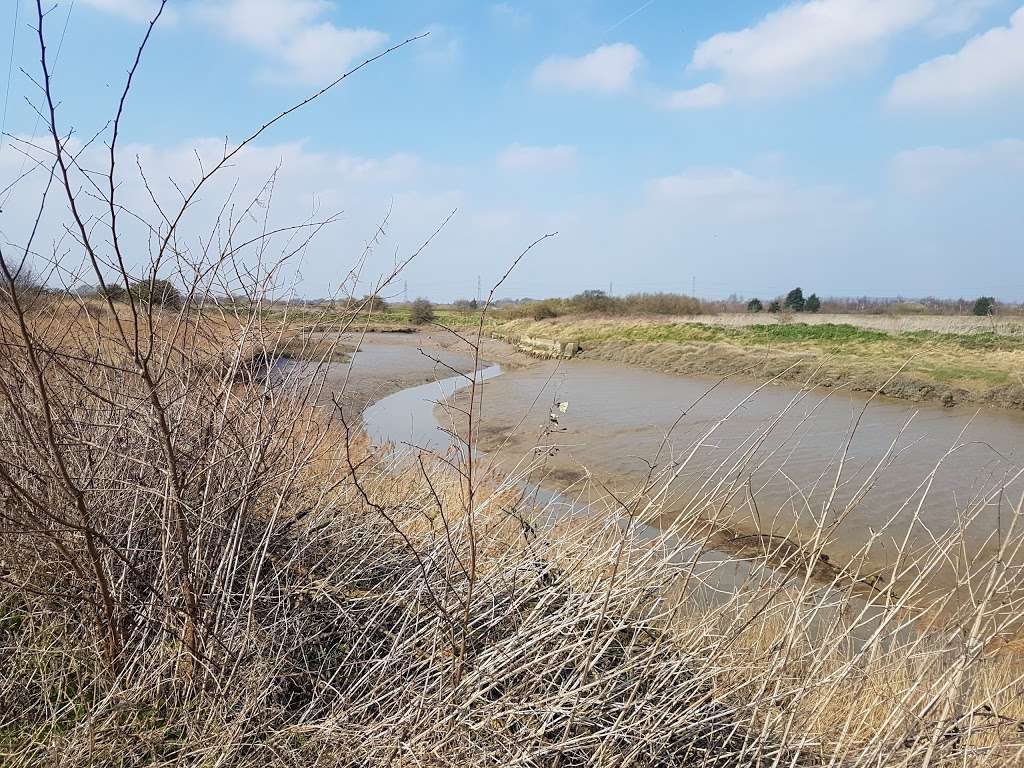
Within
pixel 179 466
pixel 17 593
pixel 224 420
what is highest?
pixel 224 420

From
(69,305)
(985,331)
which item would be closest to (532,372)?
(985,331)

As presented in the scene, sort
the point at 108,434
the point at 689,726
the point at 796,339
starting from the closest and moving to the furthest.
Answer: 1. the point at 689,726
2. the point at 108,434
3. the point at 796,339

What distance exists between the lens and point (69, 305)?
368cm

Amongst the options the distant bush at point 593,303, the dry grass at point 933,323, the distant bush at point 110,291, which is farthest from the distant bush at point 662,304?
the distant bush at point 110,291

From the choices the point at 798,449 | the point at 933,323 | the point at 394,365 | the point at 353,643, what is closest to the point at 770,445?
the point at 798,449

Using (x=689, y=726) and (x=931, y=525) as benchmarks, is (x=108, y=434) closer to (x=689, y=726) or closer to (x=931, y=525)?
(x=689, y=726)

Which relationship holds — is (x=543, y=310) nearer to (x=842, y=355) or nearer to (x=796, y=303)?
(x=796, y=303)

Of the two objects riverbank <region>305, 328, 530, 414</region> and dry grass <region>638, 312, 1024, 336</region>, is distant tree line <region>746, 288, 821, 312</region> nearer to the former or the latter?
dry grass <region>638, 312, 1024, 336</region>

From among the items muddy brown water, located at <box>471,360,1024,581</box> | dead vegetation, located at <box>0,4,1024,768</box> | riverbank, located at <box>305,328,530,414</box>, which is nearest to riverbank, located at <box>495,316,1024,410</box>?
muddy brown water, located at <box>471,360,1024,581</box>

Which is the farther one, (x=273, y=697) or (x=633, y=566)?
(x=633, y=566)

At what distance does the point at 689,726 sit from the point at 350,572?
1430mm

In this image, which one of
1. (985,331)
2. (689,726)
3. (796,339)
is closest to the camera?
(689,726)

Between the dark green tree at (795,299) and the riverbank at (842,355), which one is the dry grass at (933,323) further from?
the dark green tree at (795,299)

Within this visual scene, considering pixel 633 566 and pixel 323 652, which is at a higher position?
pixel 633 566
